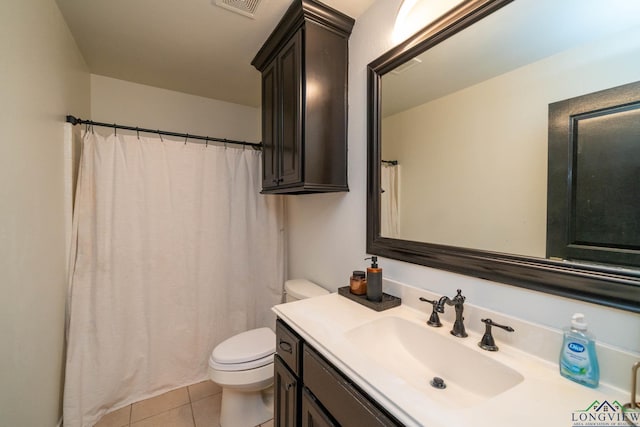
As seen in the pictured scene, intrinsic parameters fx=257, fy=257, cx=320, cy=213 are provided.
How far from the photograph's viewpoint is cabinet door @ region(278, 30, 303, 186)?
1.36m

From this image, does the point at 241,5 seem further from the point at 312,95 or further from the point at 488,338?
the point at 488,338

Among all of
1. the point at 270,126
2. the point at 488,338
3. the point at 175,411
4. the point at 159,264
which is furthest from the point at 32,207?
the point at 488,338

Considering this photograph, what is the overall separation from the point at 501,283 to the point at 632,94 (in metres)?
0.60

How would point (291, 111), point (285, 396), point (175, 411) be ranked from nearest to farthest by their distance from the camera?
point (285, 396), point (291, 111), point (175, 411)

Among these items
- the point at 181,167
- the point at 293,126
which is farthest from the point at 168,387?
the point at 293,126

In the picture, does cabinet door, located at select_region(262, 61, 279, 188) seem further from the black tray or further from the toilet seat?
the toilet seat

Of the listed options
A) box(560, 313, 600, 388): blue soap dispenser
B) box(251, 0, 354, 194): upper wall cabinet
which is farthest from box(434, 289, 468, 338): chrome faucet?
box(251, 0, 354, 194): upper wall cabinet

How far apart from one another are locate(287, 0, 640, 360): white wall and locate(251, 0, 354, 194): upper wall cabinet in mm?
73

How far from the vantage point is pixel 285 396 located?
1077 millimetres

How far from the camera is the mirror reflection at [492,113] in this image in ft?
2.35

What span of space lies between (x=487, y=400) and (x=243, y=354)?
4.27ft

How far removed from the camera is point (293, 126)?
1413mm

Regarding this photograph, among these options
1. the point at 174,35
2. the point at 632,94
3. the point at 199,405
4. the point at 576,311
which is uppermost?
the point at 174,35

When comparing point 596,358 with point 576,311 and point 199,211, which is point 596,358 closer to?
point 576,311
